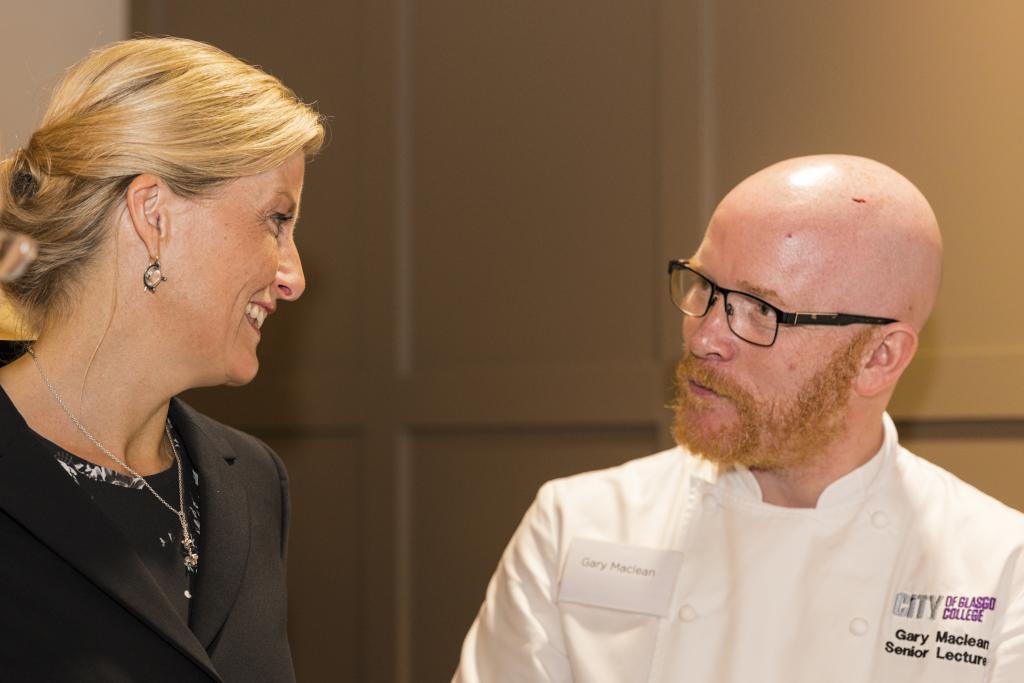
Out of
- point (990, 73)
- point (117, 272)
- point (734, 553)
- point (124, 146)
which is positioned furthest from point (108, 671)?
point (990, 73)

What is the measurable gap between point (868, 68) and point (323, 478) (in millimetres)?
1829

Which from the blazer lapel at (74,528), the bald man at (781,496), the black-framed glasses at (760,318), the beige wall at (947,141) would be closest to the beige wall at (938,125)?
the beige wall at (947,141)

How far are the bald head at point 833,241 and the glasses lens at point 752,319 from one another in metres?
0.03

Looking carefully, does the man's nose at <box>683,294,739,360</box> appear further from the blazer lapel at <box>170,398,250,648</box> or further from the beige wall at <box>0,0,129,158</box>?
the beige wall at <box>0,0,129,158</box>

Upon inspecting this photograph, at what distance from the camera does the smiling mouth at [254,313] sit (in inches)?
68.2

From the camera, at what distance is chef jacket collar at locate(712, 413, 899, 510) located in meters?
2.03

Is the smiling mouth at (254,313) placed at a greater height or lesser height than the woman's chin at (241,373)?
greater

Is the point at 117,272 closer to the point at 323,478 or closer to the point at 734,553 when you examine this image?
the point at 734,553

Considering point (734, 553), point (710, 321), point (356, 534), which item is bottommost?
point (356, 534)

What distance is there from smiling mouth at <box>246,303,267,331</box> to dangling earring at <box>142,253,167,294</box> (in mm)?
147

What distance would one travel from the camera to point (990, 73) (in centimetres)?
249

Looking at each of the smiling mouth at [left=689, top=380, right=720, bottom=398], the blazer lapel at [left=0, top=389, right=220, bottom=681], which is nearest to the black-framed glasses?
the smiling mouth at [left=689, top=380, right=720, bottom=398]

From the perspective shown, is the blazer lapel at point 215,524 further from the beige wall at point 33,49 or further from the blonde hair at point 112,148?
the beige wall at point 33,49

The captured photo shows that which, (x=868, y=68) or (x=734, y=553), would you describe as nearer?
(x=734, y=553)
